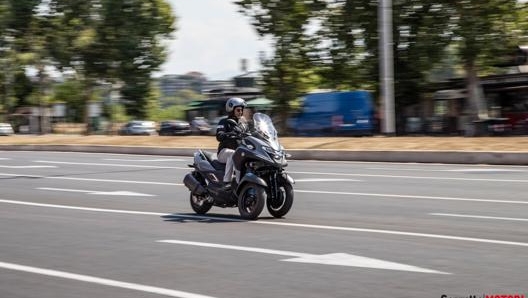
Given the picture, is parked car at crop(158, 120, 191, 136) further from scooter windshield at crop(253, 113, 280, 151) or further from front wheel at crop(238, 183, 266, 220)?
scooter windshield at crop(253, 113, 280, 151)

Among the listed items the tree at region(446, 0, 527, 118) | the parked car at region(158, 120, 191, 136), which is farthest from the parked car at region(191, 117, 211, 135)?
the tree at region(446, 0, 527, 118)

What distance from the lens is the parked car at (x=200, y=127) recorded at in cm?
6619

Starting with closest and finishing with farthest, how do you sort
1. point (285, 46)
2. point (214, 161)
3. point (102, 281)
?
point (102, 281), point (214, 161), point (285, 46)

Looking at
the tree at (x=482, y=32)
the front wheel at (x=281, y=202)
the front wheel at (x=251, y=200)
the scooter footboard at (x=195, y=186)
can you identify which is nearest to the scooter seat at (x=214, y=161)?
the scooter footboard at (x=195, y=186)

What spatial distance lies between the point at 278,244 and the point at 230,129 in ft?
8.73

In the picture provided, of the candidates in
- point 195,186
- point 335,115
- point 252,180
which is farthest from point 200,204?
point 335,115

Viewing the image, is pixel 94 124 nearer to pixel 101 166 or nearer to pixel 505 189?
pixel 101 166

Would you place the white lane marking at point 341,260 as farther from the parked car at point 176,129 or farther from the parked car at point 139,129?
the parked car at point 139,129

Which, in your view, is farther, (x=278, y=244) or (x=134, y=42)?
(x=134, y=42)

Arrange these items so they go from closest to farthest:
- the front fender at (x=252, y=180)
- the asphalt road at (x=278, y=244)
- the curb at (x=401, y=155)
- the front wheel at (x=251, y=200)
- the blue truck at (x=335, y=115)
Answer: the asphalt road at (x=278, y=244), the front fender at (x=252, y=180), the front wheel at (x=251, y=200), the curb at (x=401, y=155), the blue truck at (x=335, y=115)

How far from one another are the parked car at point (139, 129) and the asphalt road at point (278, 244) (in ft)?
179

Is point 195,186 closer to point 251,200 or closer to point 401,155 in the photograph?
point 251,200

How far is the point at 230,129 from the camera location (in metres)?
11.2

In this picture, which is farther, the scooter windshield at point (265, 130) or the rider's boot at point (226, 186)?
the rider's boot at point (226, 186)
